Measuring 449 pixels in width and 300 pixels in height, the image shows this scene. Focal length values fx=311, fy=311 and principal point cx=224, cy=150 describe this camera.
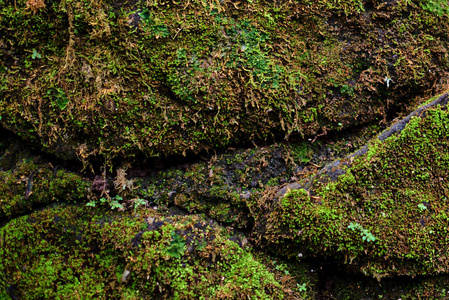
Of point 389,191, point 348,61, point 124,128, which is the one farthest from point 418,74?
point 124,128

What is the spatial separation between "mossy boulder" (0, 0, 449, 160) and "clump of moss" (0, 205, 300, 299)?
0.74m

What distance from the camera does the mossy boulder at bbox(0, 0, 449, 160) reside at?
3168mm

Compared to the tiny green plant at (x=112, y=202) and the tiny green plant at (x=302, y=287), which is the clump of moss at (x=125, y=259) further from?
the tiny green plant at (x=302, y=287)

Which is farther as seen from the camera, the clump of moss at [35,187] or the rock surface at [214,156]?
the clump of moss at [35,187]

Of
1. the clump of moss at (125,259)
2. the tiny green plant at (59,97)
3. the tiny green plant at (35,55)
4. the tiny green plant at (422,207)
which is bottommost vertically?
the clump of moss at (125,259)

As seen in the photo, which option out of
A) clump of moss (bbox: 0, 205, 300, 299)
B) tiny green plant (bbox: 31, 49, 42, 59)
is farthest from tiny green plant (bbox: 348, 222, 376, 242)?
tiny green plant (bbox: 31, 49, 42, 59)

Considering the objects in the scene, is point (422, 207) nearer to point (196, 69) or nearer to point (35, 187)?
point (196, 69)

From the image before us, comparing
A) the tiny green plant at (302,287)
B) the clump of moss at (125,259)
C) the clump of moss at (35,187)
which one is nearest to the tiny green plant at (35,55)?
the clump of moss at (35,187)

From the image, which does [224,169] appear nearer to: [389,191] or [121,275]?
[121,275]

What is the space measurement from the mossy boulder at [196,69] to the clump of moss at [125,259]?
2.43 feet

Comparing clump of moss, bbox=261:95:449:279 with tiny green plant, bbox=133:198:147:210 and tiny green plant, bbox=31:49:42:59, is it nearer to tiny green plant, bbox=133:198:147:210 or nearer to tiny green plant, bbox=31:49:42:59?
tiny green plant, bbox=133:198:147:210

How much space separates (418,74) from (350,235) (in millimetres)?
2030

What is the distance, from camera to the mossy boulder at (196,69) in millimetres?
3168

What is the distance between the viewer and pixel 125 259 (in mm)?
2975
